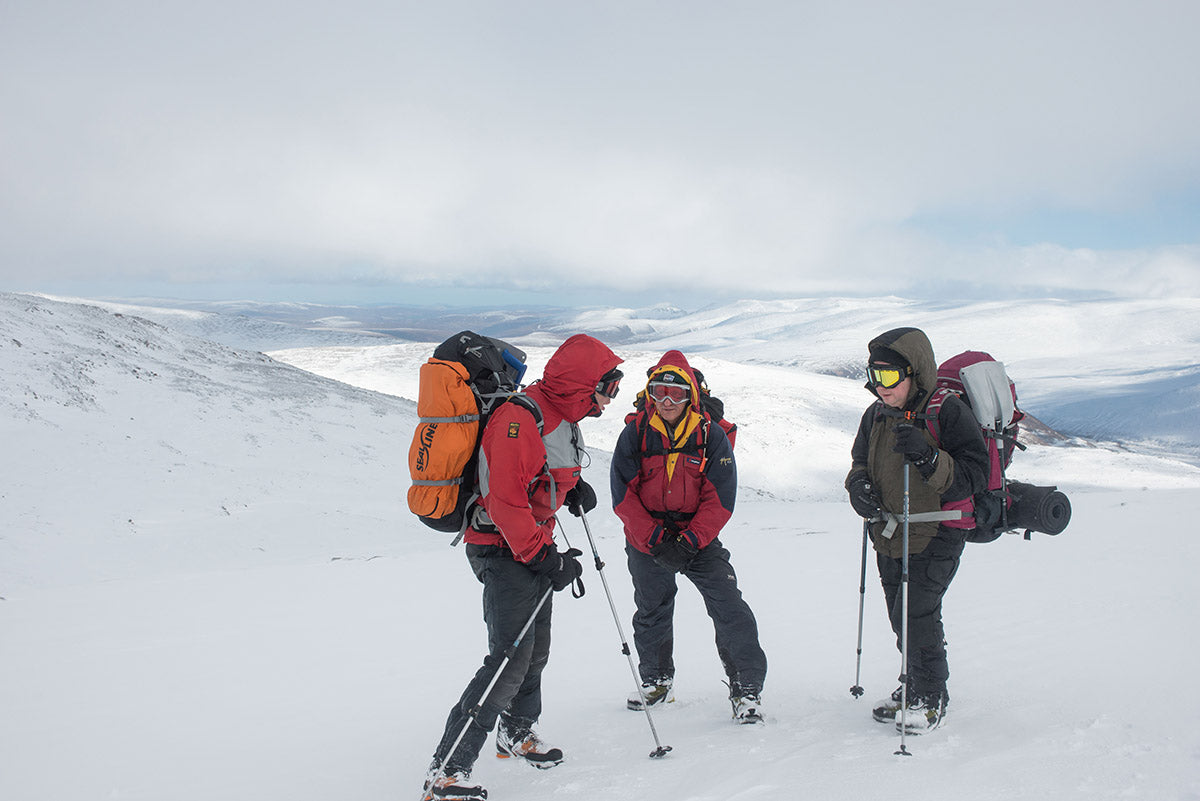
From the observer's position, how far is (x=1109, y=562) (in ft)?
29.2

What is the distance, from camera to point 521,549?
4000mm

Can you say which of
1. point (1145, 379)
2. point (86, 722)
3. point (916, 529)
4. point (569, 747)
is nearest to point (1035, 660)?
point (916, 529)

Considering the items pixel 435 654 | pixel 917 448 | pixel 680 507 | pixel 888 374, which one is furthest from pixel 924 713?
pixel 435 654

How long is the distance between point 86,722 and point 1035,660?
7.21 m

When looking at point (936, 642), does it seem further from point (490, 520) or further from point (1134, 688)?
point (490, 520)

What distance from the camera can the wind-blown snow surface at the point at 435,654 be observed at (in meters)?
4.00

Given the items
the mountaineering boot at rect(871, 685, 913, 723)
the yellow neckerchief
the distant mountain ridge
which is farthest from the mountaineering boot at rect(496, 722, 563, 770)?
the distant mountain ridge

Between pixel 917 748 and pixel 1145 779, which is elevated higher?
pixel 1145 779

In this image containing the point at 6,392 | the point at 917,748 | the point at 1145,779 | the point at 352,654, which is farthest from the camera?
the point at 6,392

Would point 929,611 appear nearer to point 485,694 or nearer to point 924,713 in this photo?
point 924,713

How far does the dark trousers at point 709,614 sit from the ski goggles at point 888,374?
1629mm

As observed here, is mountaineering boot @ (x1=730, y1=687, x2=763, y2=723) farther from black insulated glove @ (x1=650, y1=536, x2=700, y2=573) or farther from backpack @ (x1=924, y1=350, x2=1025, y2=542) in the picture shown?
backpack @ (x1=924, y1=350, x2=1025, y2=542)

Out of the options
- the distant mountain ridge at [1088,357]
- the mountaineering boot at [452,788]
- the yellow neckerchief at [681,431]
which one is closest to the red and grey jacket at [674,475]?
the yellow neckerchief at [681,431]

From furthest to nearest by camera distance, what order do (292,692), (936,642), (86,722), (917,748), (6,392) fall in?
(6,392) → (292,692) → (86,722) → (936,642) → (917,748)
